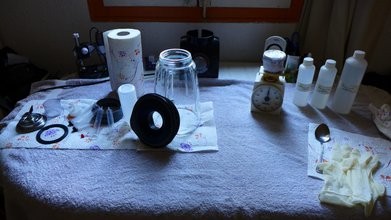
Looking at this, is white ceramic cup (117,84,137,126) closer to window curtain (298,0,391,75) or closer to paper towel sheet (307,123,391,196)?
paper towel sheet (307,123,391,196)

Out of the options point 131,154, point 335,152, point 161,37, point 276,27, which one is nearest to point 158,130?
point 131,154

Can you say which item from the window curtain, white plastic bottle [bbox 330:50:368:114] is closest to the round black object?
white plastic bottle [bbox 330:50:368:114]

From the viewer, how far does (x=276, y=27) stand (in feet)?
3.93

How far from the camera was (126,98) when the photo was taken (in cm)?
82

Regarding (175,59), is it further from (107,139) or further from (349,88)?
(349,88)

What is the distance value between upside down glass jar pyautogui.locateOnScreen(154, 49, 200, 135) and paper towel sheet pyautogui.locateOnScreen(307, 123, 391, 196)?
0.35 m

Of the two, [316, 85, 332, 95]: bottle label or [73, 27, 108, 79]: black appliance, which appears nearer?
[316, 85, 332, 95]: bottle label

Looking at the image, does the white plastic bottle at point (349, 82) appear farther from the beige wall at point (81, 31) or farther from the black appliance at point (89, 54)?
the black appliance at point (89, 54)

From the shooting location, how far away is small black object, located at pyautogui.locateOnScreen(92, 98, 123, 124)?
33.2 inches

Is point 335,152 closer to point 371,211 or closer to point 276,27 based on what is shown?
point 371,211

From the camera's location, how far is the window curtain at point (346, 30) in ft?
3.42

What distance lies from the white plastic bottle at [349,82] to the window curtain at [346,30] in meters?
0.31

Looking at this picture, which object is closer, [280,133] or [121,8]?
[280,133]

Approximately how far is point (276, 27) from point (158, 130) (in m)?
0.77
